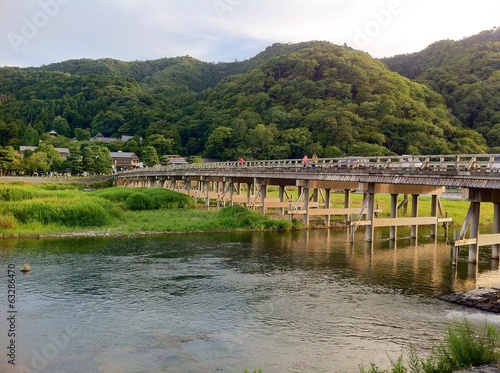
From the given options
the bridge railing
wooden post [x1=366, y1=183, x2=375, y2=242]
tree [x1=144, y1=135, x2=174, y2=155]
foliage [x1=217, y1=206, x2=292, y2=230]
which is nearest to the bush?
foliage [x1=217, y1=206, x2=292, y2=230]

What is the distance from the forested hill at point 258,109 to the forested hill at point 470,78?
320 centimetres

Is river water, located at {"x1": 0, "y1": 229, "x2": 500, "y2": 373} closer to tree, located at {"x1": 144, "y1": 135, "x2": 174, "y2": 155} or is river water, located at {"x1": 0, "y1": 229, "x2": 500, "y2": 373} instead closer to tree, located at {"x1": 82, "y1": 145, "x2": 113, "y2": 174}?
tree, located at {"x1": 82, "y1": 145, "x2": 113, "y2": 174}

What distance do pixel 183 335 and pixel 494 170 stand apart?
14734 mm

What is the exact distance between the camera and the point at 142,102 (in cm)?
14200

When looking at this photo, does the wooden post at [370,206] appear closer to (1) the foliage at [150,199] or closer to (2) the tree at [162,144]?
(1) the foliage at [150,199]

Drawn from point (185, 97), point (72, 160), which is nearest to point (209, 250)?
point (72, 160)

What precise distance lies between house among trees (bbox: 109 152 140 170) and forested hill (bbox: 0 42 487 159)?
477 centimetres

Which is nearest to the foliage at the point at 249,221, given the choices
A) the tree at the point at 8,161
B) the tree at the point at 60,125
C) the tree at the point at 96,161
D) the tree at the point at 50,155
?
the tree at the point at 8,161

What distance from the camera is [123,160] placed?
109 meters

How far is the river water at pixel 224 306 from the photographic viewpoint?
12773mm

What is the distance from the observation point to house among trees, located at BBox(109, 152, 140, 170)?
108 meters

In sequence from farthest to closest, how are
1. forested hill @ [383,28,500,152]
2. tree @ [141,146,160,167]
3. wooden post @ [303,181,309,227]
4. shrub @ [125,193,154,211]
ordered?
1. tree @ [141,146,160,167]
2. forested hill @ [383,28,500,152]
3. shrub @ [125,193,154,211]
4. wooden post @ [303,181,309,227]

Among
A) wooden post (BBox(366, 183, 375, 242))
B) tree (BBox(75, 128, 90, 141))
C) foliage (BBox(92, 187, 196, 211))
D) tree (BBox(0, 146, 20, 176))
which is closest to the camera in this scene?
wooden post (BBox(366, 183, 375, 242))

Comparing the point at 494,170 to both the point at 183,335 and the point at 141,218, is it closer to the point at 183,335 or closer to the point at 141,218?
the point at 183,335
